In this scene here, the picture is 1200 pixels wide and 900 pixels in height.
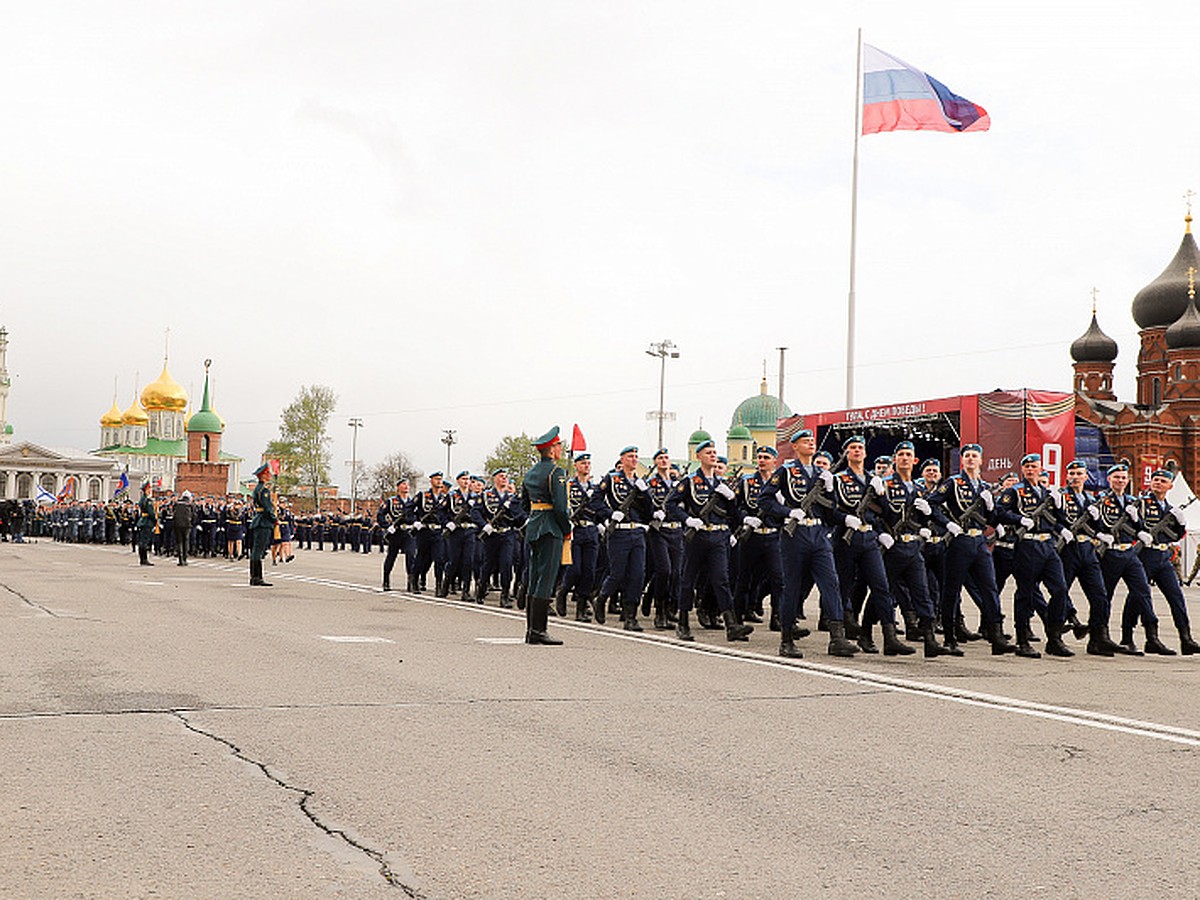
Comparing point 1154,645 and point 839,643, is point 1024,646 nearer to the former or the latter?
point 1154,645

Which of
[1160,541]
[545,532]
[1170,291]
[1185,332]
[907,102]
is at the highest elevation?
[1170,291]

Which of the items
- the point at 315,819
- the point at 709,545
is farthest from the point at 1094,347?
the point at 315,819

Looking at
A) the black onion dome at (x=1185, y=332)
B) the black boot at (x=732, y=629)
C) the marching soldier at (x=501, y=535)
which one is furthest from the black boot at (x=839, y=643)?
the black onion dome at (x=1185, y=332)

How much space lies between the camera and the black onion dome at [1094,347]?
3396 inches

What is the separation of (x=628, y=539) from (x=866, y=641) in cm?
317

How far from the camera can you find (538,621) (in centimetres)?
1174

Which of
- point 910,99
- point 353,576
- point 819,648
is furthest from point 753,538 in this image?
point 910,99

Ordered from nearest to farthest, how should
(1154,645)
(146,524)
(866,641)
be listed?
1. (866,641)
2. (1154,645)
3. (146,524)

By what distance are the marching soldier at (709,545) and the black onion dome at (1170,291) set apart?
75.5 metres

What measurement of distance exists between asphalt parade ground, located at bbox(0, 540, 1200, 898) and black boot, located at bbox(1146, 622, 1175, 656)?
2.12 m

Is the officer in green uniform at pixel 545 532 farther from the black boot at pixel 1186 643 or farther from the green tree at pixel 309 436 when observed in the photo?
the green tree at pixel 309 436

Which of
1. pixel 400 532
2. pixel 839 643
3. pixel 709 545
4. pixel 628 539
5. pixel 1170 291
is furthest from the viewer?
pixel 1170 291

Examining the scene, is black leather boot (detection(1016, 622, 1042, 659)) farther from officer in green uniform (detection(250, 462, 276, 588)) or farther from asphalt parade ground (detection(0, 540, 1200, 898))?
officer in green uniform (detection(250, 462, 276, 588))

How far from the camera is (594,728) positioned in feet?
22.9
